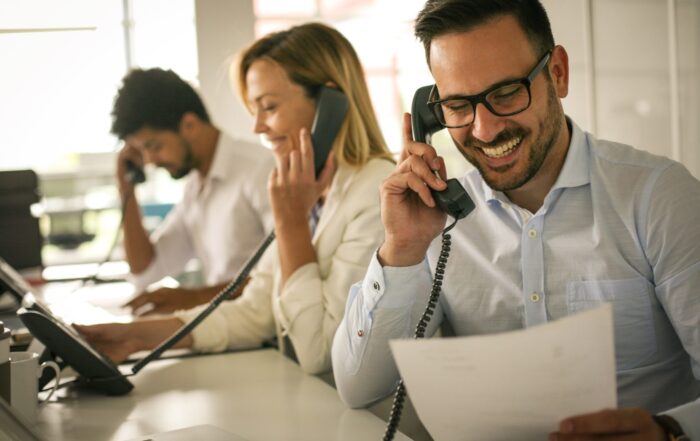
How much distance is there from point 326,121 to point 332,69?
170 millimetres

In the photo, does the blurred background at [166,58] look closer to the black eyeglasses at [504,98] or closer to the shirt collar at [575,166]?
the shirt collar at [575,166]

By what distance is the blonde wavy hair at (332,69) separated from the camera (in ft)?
6.04

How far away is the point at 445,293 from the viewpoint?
1.36m

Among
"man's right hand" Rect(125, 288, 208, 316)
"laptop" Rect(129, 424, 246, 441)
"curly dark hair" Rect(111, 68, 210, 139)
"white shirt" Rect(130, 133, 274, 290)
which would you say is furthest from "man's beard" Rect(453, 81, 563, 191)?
"curly dark hair" Rect(111, 68, 210, 139)

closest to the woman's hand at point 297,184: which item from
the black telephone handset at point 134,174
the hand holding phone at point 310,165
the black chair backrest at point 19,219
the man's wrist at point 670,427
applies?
the hand holding phone at point 310,165

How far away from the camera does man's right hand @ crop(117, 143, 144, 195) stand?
2908 millimetres

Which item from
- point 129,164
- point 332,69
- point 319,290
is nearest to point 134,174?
point 129,164

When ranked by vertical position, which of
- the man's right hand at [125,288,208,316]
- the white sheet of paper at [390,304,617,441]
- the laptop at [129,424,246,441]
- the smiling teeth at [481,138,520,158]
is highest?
the smiling teeth at [481,138,520,158]

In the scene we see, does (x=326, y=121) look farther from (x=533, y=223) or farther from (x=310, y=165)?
(x=533, y=223)

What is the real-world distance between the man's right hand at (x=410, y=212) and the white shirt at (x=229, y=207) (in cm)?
133

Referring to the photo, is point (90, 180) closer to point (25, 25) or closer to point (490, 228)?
point (25, 25)

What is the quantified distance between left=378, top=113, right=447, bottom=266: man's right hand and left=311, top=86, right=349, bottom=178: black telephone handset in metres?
0.56

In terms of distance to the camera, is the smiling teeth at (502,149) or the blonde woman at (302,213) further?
the blonde woman at (302,213)

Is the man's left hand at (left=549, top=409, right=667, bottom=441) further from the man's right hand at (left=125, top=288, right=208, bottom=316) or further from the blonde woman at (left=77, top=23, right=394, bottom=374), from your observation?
the man's right hand at (left=125, top=288, right=208, bottom=316)
